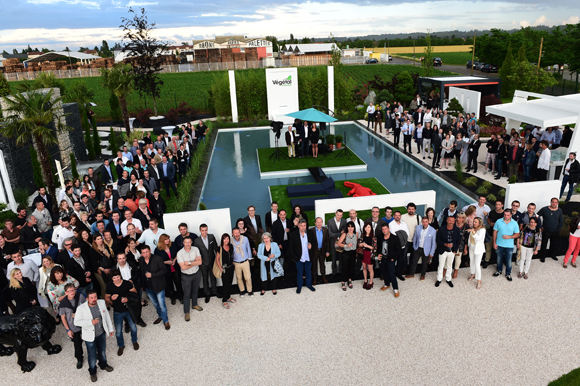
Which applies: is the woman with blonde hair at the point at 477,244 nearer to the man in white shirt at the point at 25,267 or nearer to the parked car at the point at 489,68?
the man in white shirt at the point at 25,267

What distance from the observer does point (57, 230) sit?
7.65m

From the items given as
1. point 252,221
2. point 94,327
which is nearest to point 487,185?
point 252,221

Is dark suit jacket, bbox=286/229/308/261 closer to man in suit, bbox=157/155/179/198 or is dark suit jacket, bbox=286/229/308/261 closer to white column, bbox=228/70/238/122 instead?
man in suit, bbox=157/155/179/198

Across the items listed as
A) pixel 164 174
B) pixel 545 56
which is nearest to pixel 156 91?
pixel 164 174

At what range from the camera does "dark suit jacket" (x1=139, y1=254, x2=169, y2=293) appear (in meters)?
6.36

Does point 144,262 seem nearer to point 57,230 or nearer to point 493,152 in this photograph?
point 57,230

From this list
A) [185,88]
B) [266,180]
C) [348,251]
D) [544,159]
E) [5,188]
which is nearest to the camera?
[348,251]

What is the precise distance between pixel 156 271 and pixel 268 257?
191 cm

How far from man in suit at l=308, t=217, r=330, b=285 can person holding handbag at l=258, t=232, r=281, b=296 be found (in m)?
0.64

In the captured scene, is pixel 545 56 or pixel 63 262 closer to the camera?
pixel 63 262

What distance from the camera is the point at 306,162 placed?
15.9 m

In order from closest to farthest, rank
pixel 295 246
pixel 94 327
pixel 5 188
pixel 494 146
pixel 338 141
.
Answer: pixel 94 327, pixel 295 246, pixel 5 188, pixel 494 146, pixel 338 141

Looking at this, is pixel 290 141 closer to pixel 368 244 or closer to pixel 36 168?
pixel 36 168

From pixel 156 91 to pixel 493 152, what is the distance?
22.2 meters
